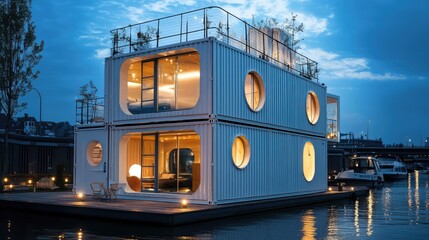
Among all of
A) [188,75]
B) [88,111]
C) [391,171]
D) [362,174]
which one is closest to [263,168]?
[188,75]

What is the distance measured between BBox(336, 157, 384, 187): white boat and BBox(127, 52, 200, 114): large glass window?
78.0ft

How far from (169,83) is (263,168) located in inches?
192

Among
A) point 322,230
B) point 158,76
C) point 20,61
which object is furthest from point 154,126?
point 20,61

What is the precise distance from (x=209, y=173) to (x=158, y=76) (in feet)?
15.6

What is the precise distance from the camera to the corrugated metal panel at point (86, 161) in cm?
2050

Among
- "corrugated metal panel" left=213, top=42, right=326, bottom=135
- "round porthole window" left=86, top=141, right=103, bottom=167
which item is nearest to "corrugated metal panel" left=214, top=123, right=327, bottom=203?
"corrugated metal panel" left=213, top=42, right=326, bottom=135

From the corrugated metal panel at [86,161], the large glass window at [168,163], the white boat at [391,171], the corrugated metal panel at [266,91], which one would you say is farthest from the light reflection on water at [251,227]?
the white boat at [391,171]

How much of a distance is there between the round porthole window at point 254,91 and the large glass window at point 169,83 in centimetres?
196

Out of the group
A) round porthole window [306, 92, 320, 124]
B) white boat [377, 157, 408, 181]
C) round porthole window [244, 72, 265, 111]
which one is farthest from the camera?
white boat [377, 157, 408, 181]

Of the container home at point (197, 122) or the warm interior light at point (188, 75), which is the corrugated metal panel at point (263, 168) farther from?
the warm interior light at point (188, 75)

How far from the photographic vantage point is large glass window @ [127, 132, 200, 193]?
62.7ft

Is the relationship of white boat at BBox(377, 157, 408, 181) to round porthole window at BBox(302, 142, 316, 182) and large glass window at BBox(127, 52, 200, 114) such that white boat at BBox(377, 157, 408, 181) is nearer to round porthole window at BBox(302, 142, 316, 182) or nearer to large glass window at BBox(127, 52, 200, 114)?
round porthole window at BBox(302, 142, 316, 182)

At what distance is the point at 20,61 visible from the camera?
26062 mm

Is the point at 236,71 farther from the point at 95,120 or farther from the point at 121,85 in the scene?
the point at 95,120
